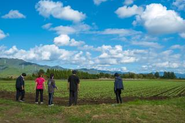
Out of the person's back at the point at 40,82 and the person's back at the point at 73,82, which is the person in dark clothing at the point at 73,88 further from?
the person's back at the point at 40,82

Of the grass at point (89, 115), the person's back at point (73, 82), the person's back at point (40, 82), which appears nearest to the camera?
the grass at point (89, 115)

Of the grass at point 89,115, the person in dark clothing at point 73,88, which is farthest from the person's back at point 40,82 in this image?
the grass at point 89,115

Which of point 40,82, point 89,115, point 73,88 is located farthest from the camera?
point 40,82

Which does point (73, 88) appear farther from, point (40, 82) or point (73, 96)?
point (40, 82)

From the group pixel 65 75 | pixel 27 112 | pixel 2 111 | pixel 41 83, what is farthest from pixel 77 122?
pixel 65 75

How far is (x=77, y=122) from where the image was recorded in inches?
376

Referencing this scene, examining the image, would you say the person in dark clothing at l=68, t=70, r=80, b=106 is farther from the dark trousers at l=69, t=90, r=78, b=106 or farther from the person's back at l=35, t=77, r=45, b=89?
the person's back at l=35, t=77, r=45, b=89

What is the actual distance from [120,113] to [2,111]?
234 inches

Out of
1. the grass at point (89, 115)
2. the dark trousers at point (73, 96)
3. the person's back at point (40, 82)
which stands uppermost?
the person's back at point (40, 82)

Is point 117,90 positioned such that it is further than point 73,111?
Yes

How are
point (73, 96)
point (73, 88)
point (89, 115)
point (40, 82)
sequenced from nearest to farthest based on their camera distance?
1. point (89, 115)
2. point (73, 88)
3. point (73, 96)
4. point (40, 82)

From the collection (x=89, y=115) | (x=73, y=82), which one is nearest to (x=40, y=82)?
(x=73, y=82)

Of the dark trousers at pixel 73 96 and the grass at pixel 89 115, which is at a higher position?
the dark trousers at pixel 73 96

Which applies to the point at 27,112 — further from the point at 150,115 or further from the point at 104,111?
the point at 150,115
